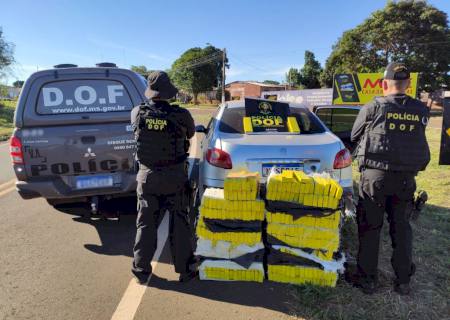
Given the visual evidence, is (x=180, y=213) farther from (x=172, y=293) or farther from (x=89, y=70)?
(x=89, y=70)

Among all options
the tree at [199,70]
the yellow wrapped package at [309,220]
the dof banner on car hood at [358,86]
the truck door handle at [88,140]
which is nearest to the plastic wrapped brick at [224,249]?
the yellow wrapped package at [309,220]

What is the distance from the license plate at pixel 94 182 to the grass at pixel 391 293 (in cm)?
247

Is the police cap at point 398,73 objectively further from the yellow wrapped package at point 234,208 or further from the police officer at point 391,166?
the yellow wrapped package at point 234,208

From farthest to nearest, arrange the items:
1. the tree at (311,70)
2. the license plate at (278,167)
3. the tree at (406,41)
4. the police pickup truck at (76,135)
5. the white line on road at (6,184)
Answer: the tree at (311,70)
the tree at (406,41)
the white line on road at (6,184)
the police pickup truck at (76,135)
the license plate at (278,167)

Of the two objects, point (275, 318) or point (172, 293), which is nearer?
point (275, 318)

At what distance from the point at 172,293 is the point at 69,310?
2.89ft

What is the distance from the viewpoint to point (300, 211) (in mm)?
3170

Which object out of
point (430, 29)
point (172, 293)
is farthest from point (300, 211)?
point (430, 29)

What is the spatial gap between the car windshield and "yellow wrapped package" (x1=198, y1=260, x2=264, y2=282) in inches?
66.4

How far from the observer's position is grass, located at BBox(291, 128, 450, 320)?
9.53 feet

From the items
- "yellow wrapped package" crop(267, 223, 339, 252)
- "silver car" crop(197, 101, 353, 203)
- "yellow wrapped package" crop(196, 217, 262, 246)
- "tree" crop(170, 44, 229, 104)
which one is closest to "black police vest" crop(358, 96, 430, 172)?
"yellow wrapped package" crop(267, 223, 339, 252)

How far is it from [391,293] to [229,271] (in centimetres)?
152

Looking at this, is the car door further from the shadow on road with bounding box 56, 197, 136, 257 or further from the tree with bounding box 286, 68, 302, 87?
the tree with bounding box 286, 68, 302, 87

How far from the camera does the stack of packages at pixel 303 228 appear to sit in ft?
10.3
